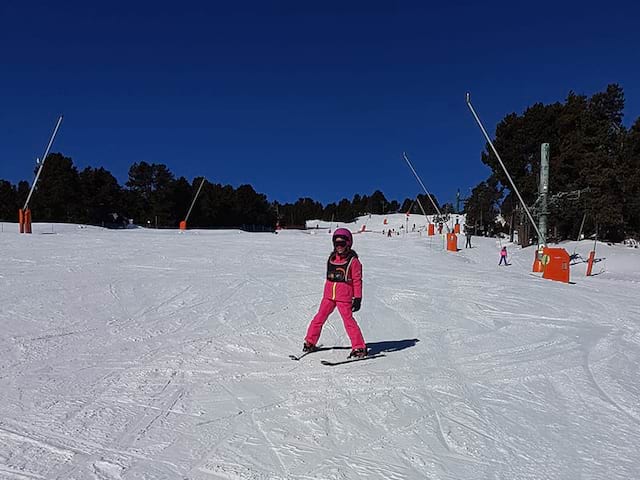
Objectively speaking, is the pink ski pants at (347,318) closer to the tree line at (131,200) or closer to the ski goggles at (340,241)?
Result: the ski goggles at (340,241)

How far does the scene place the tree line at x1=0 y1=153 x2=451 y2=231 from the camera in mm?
62906

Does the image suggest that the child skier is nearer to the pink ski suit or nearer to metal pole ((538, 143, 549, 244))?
the pink ski suit

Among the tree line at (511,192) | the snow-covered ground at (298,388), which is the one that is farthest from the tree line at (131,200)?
the snow-covered ground at (298,388)

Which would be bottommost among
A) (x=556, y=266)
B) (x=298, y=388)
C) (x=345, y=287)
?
(x=298, y=388)

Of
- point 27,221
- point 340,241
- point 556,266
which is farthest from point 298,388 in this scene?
point 27,221

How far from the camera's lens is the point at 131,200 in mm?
74875

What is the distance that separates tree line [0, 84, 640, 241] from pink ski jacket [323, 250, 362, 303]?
19.1 m

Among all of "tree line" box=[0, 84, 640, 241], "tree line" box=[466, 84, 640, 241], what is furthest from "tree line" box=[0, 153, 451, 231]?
"tree line" box=[466, 84, 640, 241]

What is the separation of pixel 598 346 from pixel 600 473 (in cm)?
455

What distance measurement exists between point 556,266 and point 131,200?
229ft

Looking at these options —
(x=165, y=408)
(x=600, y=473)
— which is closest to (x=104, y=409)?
(x=165, y=408)

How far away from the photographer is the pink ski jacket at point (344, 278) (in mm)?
5816

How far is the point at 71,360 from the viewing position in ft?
18.3

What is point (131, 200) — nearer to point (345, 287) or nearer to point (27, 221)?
point (27, 221)
